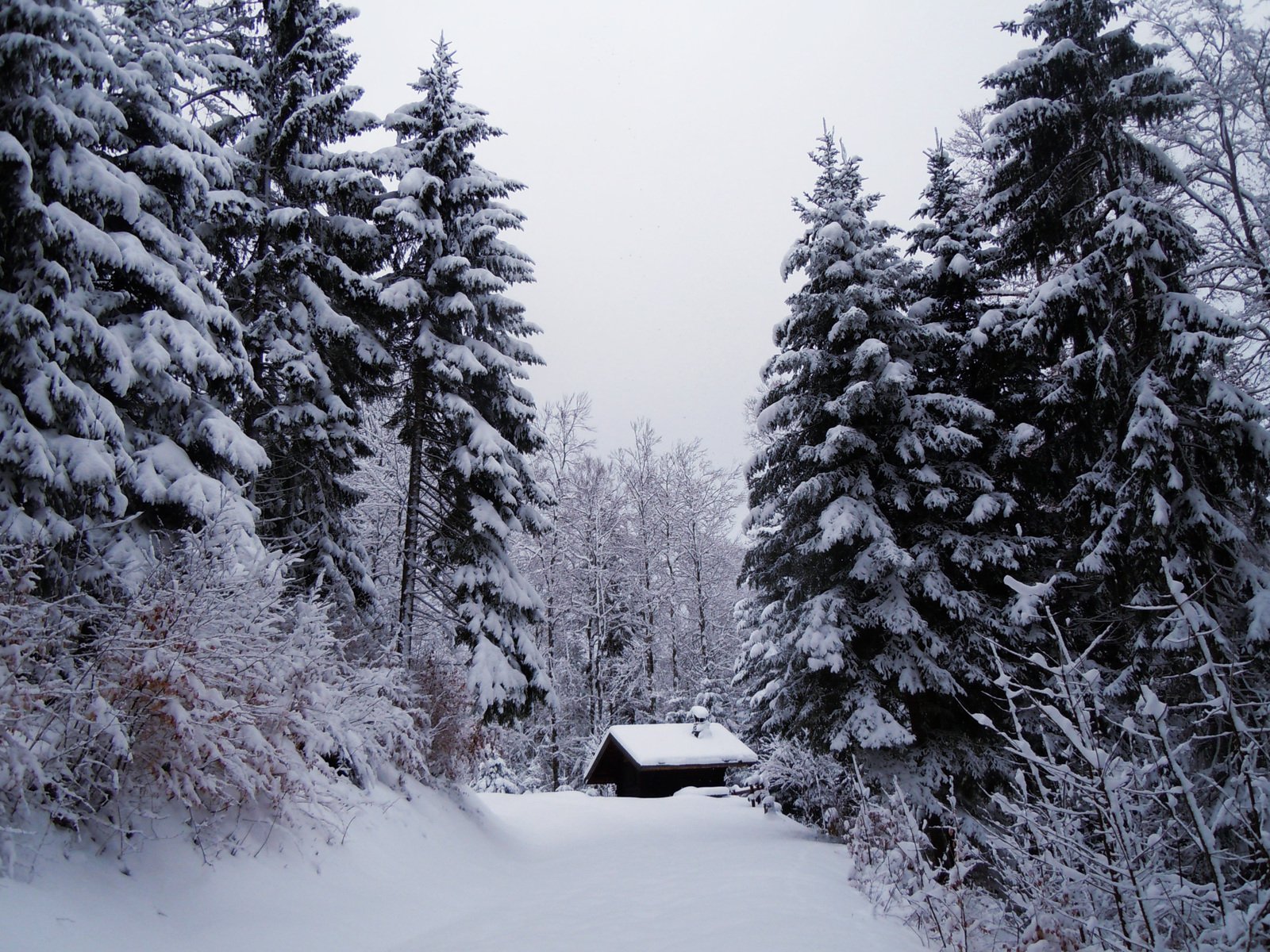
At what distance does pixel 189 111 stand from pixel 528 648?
10.8 m

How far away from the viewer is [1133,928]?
10.4ft

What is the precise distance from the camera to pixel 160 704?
492 cm

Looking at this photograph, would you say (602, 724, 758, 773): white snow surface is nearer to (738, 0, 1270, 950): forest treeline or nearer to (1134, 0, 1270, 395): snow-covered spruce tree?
(738, 0, 1270, 950): forest treeline

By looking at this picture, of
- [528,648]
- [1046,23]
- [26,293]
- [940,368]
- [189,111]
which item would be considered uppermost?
[1046,23]

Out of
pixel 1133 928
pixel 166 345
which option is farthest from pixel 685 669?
pixel 1133 928

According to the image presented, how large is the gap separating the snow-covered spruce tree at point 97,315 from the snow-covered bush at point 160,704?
781 mm

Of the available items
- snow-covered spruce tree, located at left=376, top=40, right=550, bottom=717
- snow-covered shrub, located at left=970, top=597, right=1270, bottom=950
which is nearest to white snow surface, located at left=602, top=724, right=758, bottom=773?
snow-covered spruce tree, located at left=376, top=40, right=550, bottom=717

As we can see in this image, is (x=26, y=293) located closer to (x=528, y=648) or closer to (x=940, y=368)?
(x=528, y=648)

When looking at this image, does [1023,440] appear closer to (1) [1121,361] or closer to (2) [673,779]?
(1) [1121,361]

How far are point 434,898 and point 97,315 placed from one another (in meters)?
6.99

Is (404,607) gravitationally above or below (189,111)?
below

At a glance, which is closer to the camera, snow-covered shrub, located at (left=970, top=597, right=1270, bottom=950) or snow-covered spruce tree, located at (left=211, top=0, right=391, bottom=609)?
snow-covered shrub, located at (left=970, top=597, right=1270, bottom=950)

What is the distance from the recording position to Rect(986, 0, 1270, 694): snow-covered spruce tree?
927cm

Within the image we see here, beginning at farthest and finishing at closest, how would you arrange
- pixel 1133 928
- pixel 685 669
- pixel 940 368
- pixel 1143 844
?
1. pixel 685 669
2. pixel 940 368
3. pixel 1143 844
4. pixel 1133 928
